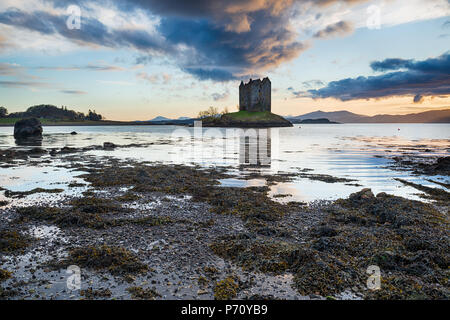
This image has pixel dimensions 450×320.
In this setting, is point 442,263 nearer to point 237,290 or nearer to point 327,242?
Answer: point 327,242

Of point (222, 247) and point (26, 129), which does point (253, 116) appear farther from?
point (222, 247)

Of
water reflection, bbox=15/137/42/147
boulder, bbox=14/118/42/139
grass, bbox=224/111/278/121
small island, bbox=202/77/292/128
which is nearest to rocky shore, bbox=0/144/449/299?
water reflection, bbox=15/137/42/147

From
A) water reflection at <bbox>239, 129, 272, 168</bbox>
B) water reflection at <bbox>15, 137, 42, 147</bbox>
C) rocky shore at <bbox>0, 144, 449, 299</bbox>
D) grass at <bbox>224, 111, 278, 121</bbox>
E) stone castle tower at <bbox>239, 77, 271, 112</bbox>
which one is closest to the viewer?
rocky shore at <bbox>0, 144, 449, 299</bbox>

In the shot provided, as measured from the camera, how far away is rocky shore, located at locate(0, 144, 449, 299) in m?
6.14

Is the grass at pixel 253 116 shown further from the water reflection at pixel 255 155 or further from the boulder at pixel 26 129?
the water reflection at pixel 255 155

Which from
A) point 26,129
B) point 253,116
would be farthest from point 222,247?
point 253,116

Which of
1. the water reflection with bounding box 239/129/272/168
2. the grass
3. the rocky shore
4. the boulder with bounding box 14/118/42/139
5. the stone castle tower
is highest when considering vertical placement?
the stone castle tower

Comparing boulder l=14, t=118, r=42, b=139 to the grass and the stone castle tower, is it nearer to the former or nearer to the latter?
the grass

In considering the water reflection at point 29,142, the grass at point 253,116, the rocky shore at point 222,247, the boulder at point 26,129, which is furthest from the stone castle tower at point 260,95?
the rocky shore at point 222,247

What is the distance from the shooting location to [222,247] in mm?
8164

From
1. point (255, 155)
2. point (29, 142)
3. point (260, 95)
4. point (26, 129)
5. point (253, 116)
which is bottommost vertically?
point (255, 155)

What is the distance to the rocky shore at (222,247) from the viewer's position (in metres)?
6.14
